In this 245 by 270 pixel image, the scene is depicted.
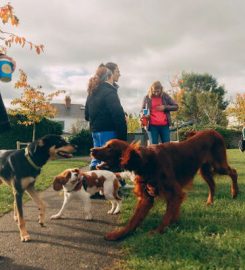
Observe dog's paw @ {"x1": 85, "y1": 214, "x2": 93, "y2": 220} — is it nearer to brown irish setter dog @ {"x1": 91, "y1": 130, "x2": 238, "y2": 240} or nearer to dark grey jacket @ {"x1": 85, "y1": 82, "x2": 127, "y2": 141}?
brown irish setter dog @ {"x1": 91, "y1": 130, "x2": 238, "y2": 240}

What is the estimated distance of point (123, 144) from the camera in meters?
3.87

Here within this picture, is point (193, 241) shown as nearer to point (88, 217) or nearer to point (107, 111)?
point (88, 217)

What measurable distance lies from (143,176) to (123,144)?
45 cm

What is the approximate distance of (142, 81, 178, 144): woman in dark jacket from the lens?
22.9 feet

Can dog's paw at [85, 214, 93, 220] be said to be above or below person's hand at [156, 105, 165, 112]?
below

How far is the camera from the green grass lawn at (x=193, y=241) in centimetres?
294

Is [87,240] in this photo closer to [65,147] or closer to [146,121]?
[65,147]

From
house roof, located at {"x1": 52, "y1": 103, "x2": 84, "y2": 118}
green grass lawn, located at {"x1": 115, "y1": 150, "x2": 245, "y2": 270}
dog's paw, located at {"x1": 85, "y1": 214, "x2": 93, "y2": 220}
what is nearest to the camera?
green grass lawn, located at {"x1": 115, "y1": 150, "x2": 245, "y2": 270}

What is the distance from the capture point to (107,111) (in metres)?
5.81

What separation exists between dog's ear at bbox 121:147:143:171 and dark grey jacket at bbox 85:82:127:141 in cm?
190

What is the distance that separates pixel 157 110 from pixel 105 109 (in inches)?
60.4

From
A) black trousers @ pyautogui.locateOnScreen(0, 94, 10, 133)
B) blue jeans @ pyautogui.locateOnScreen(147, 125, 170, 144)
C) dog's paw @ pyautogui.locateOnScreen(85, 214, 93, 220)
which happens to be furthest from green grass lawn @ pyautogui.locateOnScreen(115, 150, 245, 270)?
blue jeans @ pyautogui.locateOnScreen(147, 125, 170, 144)

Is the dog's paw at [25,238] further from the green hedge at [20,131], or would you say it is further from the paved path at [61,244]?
the green hedge at [20,131]

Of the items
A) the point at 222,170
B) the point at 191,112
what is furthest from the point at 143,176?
the point at 191,112
